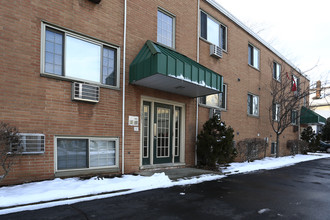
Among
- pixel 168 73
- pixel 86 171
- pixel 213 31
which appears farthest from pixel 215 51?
pixel 86 171

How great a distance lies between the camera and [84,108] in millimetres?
6750

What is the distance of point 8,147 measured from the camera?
5.04 m

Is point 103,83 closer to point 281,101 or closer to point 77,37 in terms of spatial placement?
point 77,37

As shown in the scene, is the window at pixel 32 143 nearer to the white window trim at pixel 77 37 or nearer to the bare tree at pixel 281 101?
the white window trim at pixel 77 37

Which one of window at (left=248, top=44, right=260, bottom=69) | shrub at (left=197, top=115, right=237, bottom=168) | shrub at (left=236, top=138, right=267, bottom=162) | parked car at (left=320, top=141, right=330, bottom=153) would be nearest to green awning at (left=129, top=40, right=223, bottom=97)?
shrub at (left=197, top=115, right=237, bottom=168)

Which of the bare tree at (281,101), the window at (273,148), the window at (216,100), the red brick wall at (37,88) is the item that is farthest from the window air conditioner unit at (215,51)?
the window at (273,148)

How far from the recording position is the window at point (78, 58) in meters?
6.34

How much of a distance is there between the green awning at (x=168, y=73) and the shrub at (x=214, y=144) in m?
1.66

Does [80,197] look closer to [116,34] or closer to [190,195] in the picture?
[190,195]

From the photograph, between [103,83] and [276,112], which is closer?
[103,83]

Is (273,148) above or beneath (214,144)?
beneath

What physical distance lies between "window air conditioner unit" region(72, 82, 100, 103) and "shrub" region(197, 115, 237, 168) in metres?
4.79

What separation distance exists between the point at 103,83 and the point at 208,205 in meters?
4.62

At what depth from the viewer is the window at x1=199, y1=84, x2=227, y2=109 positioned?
36.6ft
